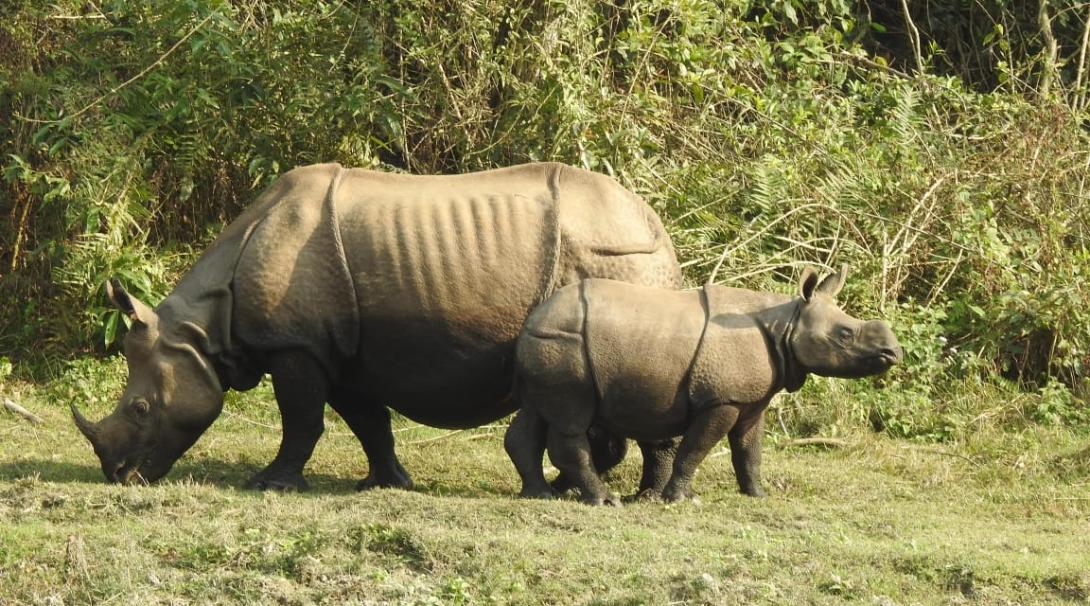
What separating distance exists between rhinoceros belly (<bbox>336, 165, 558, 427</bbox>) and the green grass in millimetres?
708

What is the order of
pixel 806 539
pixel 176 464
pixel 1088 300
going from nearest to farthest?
1. pixel 806 539
2. pixel 176 464
3. pixel 1088 300

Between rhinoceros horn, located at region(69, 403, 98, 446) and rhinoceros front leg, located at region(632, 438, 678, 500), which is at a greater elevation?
rhinoceros horn, located at region(69, 403, 98, 446)

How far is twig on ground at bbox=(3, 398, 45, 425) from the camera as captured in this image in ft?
38.8

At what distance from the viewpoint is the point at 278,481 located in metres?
9.58

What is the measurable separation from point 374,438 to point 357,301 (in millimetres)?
1031

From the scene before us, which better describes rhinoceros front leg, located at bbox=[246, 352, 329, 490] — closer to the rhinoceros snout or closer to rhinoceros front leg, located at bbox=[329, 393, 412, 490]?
rhinoceros front leg, located at bbox=[329, 393, 412, 490]

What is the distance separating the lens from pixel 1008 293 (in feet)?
42.1

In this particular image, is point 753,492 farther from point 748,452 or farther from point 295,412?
point 295,412

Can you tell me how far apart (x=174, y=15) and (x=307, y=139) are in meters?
1.33

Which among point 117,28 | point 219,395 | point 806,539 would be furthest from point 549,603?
point 117,28

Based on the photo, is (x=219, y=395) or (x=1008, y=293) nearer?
(x=219, y=395)

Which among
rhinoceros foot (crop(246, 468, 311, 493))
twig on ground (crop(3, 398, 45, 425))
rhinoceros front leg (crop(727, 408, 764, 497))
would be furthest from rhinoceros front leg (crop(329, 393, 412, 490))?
twig on ground (crop(3, 398, 45, 425))

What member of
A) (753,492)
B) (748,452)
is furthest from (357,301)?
(753,492)

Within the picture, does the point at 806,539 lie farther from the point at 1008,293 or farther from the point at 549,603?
the point at 1008,293
